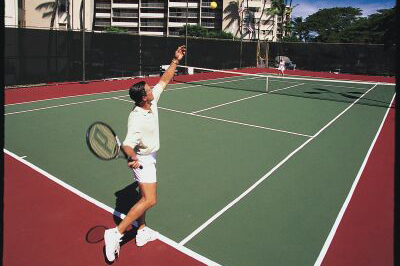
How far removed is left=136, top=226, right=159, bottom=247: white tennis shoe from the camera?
4.65m

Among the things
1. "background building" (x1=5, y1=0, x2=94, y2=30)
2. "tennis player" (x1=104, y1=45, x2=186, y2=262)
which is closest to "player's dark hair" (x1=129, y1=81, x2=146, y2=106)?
"tennis player" (x1=104, y1=45, x2=186, y2=262)

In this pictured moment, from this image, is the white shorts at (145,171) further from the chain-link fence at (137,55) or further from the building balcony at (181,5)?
the building balcony at (181,5)

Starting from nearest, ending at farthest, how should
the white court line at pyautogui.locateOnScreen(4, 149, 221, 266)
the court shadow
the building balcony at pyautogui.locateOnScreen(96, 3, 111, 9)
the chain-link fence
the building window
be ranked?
the white court line at pyautogui.locateOnScreen(4, 149, 221, 266) < the court shadow < the chain-link fence < the building window < the building balcony at pyautogui.locateOnScreen(96, 3, 111, 9)

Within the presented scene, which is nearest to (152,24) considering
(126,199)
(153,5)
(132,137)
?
(153,5)

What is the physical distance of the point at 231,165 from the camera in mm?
7629

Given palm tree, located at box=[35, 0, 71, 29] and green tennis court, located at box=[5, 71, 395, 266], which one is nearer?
green tennis court, located at box=[5, 71, 395, 266]

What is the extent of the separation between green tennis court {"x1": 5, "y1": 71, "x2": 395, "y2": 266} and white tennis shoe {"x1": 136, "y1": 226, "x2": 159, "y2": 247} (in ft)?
0.74

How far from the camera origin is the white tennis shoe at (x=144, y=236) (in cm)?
465

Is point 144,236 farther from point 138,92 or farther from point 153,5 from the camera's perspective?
point 153,5

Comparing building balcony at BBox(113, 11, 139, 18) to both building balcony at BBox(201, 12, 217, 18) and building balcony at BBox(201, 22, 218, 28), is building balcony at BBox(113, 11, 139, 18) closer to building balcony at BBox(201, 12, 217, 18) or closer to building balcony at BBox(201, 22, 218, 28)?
building balcony at BBox(201, 12, 217, 18)

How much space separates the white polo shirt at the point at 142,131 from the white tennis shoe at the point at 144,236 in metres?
1.13

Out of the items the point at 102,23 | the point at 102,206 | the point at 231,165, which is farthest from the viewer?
the point at 102,23

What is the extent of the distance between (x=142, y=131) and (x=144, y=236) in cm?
148

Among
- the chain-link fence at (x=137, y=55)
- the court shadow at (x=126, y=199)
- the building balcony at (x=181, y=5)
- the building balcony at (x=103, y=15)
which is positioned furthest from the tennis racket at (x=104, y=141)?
the building balcony at (x=103, y=15)
